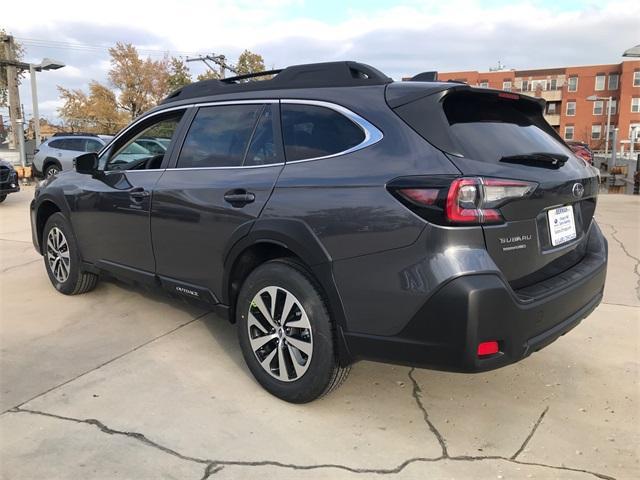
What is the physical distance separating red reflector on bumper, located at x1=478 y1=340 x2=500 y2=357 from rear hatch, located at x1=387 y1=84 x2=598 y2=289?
32 cm

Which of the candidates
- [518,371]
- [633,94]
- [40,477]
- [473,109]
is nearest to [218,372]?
[40,477]

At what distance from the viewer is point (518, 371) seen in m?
3.65

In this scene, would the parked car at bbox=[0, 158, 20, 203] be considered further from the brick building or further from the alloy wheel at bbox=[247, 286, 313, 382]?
the brick building

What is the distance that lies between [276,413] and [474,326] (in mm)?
1304

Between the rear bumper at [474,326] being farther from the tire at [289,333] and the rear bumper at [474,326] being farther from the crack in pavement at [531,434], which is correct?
the crack in pavement at [531,434]

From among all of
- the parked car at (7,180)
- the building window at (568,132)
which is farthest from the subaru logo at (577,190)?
the building window at (568,132)

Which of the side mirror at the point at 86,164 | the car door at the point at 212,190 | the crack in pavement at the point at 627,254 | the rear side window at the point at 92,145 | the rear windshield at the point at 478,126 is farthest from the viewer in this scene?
the rear side window at the point at 92,145

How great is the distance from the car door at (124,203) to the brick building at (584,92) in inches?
2155

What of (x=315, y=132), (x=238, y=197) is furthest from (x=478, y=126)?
(x=238, y=197)

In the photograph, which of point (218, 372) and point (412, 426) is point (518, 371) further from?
point (218, 372)

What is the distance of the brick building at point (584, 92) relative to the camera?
55.3 metres

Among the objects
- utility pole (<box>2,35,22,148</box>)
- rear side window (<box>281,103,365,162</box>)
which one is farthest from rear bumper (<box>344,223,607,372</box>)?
utility pole (<box>2,35,22,148</box>)

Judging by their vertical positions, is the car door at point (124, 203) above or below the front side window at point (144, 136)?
below

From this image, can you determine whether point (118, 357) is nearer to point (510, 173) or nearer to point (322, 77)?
point (322, 77)
